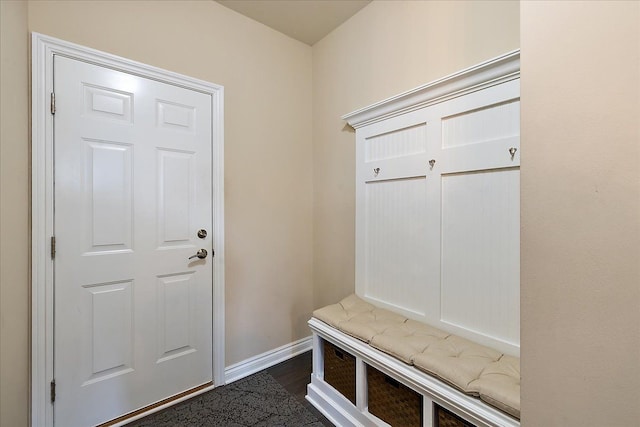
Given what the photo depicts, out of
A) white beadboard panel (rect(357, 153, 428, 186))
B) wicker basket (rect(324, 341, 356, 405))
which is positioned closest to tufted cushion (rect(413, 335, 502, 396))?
wicker basket (rect(324, 341, 356, 405))

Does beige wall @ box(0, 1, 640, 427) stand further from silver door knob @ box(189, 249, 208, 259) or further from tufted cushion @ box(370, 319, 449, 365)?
tufted cushion @ box(370, 319, 449, 365)

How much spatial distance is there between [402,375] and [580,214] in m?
1.05

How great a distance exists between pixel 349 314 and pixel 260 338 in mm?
863

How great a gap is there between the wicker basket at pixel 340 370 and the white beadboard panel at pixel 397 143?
4.12 ft

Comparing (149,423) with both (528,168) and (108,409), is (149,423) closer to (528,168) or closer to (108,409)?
(108,409)

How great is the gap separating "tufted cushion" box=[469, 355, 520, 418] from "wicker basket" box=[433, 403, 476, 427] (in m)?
0.16

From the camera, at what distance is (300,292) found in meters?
2.47

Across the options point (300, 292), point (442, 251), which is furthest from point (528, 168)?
point (300, 292)

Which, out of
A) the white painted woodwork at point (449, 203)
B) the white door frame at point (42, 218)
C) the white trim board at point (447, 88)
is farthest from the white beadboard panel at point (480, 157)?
the white door frame at point (42, 218)

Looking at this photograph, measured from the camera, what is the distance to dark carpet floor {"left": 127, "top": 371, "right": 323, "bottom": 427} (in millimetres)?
1611

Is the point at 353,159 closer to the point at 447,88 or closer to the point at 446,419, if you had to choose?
the point at 447,88

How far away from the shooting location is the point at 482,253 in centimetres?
142

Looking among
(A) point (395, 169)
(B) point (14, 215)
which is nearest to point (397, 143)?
(A) point (395, 169)

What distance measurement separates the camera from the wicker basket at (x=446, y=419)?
1.10 m
